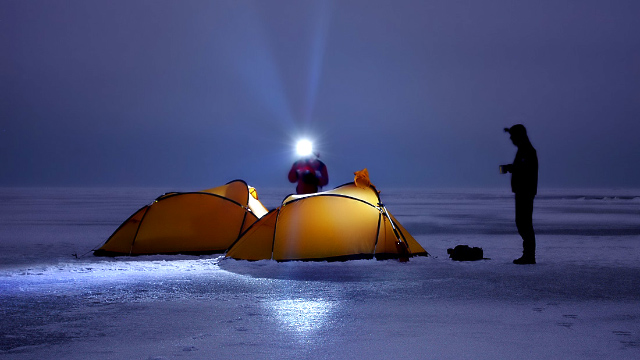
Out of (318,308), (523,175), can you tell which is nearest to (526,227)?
(523,175)

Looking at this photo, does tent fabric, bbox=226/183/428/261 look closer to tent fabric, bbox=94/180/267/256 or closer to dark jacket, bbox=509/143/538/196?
tent fabric, bbox=94/180/267/256

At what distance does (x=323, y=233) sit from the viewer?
35.7 feet

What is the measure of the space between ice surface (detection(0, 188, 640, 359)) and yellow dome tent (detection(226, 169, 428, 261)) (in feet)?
1.04

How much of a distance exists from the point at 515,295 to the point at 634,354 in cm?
268

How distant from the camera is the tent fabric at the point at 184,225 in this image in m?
12.0

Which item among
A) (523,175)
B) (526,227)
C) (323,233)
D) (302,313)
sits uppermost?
(523,175)

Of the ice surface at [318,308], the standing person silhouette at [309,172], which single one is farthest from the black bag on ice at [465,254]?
the standing person silhouette at [309,172]

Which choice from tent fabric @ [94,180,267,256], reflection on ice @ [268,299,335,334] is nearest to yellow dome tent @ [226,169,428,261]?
tent fabric @ [94,180,267,256]

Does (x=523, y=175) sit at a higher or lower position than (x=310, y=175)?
lower

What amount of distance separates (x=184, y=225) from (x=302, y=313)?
639 cm

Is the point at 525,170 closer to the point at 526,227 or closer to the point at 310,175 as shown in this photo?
the point at 526,227

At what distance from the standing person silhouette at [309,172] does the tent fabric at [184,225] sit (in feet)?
4.13

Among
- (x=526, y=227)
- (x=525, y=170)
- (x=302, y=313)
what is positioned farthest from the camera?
(x=525, y=170)

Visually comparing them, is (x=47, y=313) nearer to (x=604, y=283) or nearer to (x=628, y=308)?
(x=628, y=308)
